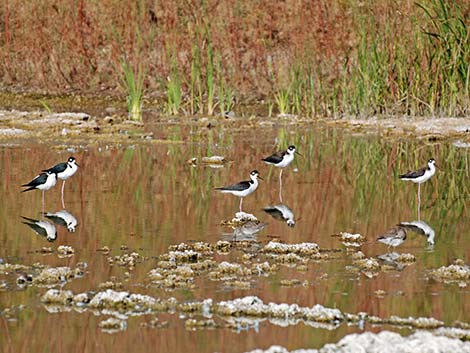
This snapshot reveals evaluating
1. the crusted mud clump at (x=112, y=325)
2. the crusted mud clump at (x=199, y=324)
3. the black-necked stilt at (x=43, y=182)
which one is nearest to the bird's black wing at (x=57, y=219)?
the black-necked stilt at (x=43, y=182)

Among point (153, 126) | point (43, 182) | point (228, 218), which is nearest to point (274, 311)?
point (228, 218)

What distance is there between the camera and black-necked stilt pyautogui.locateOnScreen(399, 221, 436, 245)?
886 centimetres

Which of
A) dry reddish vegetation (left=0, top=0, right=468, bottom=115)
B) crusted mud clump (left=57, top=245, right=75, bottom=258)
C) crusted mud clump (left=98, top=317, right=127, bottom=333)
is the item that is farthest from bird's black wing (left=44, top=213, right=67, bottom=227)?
dry reddish vegetation (left=0, top=0, right=468, bottom=115)

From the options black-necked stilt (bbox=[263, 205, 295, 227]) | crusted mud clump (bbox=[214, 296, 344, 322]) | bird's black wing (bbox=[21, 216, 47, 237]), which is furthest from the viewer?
black-necked stilt (bbox=[263, 205, 295, 227])

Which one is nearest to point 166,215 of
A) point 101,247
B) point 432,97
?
point 101,247

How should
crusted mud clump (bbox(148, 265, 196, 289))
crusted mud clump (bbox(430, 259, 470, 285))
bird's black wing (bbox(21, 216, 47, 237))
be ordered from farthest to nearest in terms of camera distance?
bird's black wing (bbox(21, 216, 47, 237)) < crusted mud clump (bbox(430, 259, 470, 285)) < crusted mud clump (bbox(148, 265, 196, 289))

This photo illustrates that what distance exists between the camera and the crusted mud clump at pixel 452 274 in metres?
7.19

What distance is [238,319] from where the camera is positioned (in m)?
6.13

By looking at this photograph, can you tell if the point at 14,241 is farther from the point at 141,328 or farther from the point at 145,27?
the point at 145,27

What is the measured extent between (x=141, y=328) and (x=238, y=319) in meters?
0.55

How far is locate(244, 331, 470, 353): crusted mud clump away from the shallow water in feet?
1.23

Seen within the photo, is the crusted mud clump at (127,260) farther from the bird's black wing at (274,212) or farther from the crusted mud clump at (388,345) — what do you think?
the crusted mud clump at (388,345)

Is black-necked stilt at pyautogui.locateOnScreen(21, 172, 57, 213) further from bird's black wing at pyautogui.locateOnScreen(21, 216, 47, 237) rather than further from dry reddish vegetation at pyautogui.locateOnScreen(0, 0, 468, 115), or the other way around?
dry reddish vegetation at pyautogui.locateOnScreen(0, 0, 468, 115)

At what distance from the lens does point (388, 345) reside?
17.3ft
